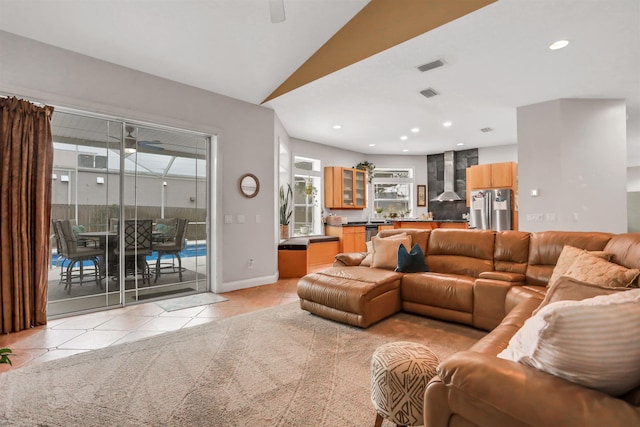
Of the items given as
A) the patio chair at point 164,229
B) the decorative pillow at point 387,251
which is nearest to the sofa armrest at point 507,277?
the decorative pillow at point 387,251

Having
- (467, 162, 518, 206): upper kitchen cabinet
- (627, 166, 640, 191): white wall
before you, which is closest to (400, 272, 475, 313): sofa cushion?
(467, 162, 518, 206): upper kitchen cabinet

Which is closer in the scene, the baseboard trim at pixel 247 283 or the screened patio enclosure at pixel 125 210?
the screened patio enclosure at pixel 125 210

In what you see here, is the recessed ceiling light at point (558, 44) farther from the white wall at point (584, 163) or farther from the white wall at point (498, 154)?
the white wall at point (498, 154)

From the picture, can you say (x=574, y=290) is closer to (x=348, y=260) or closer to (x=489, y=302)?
(x=489, y=302)

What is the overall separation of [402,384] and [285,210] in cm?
510

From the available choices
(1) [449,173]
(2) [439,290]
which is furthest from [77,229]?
(1) [449,173]

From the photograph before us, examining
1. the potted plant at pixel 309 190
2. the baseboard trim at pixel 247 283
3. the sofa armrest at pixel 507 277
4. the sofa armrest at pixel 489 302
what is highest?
the potted plant at pixel 309 190

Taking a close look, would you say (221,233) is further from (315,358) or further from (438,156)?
(438,156)

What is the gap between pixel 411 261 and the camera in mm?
3479

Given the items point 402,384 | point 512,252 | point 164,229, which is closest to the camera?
point 402,384

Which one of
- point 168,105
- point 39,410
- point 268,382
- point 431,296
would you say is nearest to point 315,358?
point 268,382

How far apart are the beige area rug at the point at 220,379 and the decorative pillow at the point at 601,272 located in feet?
3.31

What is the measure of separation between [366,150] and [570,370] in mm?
7736

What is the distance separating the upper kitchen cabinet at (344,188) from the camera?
7461mm
